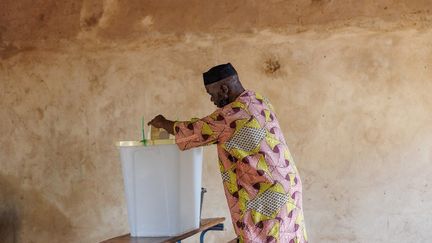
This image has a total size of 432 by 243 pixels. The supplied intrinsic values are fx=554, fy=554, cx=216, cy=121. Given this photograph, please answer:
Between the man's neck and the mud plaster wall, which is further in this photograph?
the mud plaster wall

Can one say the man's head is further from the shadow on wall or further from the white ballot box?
the shadow on wall

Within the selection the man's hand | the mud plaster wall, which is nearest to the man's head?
the man's hand

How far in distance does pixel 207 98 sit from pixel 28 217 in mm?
1827

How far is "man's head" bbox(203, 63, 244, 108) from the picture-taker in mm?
2625

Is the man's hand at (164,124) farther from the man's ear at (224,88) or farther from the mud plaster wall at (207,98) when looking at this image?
the mud plaster wall at (207,98)

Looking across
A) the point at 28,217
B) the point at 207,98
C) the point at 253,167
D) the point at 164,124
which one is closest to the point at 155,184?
the point at 164,124

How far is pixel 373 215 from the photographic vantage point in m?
4.02

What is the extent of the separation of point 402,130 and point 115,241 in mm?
2307

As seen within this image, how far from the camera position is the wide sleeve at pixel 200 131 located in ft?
8.29

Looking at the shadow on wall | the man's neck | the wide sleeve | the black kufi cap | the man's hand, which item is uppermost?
the black kufi cap

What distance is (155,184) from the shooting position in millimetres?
2729

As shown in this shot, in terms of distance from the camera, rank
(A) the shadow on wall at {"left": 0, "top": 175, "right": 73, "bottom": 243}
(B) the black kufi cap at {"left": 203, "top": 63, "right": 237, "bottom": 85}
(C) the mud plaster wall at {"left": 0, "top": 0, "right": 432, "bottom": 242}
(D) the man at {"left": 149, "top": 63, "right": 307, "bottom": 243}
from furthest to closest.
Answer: (A) the shadow on wall at {"left": 0, "top": 175, "right": 73, "bottom": 243} < (C) the mud plaster wall at {"left": 0, "top": 0, "right": 432, "bottom": 242} < (B) the black kufi cap at {"left": 203, "top": 63, "right": 237, "bottom": 85} < (D) the man at {"left": 149, "top": 63, "right": 307, "bottom": 243}

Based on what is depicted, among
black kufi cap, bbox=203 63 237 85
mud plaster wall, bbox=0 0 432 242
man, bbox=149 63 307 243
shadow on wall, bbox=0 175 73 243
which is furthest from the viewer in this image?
shadow on wall, bbox=0 175 73 243

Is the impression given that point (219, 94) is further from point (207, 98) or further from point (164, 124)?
point (207, 98)
